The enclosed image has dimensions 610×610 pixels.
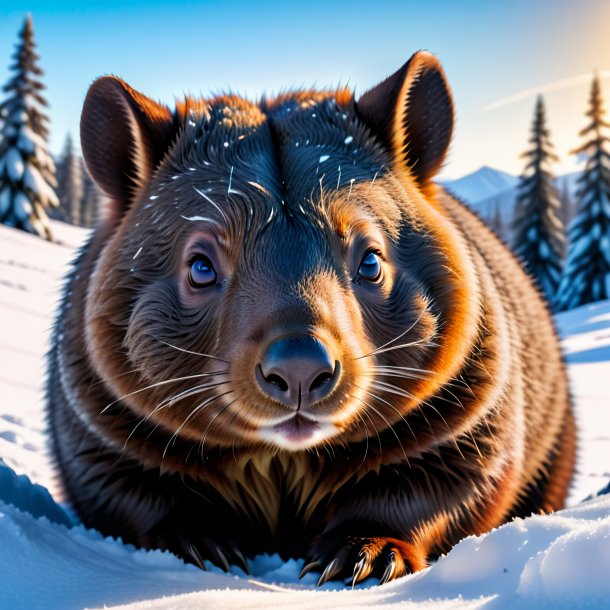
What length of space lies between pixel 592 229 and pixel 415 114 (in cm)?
2185

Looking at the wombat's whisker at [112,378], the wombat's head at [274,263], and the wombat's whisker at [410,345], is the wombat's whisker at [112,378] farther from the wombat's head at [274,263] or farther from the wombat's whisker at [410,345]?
the wombat's whisker at [410,345]

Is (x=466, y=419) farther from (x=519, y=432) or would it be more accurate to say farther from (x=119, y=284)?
(x=119, y=284)

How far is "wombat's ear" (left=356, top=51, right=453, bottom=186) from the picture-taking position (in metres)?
3.22

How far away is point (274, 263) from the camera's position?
2.58 meters

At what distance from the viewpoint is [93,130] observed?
3107 mm

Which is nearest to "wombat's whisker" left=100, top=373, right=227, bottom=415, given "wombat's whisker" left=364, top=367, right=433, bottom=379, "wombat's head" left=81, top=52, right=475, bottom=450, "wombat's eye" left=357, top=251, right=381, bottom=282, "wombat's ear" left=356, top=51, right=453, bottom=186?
"wombat's head" left=81, top=52, right=475, bottom=450

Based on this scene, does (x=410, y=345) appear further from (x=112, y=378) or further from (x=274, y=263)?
(x=112, y=378)

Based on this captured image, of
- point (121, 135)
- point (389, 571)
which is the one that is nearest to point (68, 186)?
point (121, 135)

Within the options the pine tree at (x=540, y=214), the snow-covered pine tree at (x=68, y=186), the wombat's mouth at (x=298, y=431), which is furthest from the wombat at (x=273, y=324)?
the snow-covered pine tree at (x=68, y=186)

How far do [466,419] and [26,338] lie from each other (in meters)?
5.36

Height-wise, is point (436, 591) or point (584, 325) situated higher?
point (436, 591)

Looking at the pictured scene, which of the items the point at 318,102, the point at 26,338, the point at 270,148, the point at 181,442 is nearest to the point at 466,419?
the point at 181,442

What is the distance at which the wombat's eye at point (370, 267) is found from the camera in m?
2.79

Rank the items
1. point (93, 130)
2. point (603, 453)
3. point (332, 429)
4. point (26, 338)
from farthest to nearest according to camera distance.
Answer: point (26, 338) < point (603, 453) < point (93, 130) < point (332, 429)
